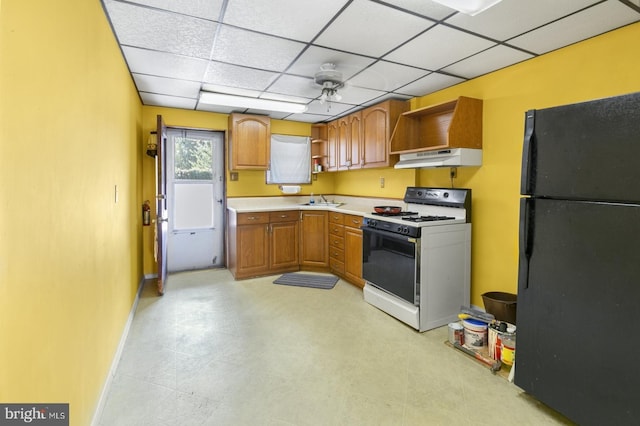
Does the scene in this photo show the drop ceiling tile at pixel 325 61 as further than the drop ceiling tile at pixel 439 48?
Yes

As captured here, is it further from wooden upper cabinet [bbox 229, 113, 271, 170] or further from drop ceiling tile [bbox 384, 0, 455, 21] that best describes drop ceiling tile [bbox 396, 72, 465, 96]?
wooden upper cabinet [bbox 229, 113, 271, 170]

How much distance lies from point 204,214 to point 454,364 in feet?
12.4

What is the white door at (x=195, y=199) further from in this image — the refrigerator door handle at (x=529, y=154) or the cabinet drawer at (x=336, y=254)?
the refrigerator door handle at (x=529, y=154)

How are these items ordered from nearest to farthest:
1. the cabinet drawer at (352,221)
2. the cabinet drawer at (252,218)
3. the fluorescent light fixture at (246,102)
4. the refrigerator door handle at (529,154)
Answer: the refrigerator door handle at (529,154) → the fluorescent light fixture at (246,102) → the cabinet drawer at (352,221) → the cabinet drawer at (252,218)

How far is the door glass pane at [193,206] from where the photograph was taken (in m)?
4.64

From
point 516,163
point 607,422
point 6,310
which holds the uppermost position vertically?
point 516,163

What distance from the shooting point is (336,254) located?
175 inches

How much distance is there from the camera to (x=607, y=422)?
1.53 m

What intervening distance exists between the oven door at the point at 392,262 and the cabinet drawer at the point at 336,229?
2.33 ft

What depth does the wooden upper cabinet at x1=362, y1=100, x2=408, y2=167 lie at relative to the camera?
3787 mm

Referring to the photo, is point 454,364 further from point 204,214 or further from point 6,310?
point 204,214

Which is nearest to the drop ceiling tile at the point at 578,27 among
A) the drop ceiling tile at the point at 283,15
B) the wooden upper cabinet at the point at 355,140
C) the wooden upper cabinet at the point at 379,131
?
the drop ceiling tile at the point at 283,15

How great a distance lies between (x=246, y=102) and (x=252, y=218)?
57.9 inches

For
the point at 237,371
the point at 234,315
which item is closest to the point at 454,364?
the point at 237,371
